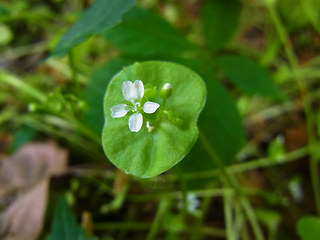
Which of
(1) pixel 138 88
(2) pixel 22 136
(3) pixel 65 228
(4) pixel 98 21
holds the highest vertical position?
(4) pixel 98 21

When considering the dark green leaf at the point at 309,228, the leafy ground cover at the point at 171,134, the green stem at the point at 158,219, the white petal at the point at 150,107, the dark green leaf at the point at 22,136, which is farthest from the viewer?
the dark green leaf at the point at 22,136

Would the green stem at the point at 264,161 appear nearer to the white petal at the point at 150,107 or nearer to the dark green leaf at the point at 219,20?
the dark green leaf at the point at 219,20

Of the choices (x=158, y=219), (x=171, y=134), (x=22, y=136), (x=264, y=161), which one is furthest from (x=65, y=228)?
(x=264, y=161)

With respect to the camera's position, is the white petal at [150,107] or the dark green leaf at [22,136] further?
the dark green leaf at [22,136]

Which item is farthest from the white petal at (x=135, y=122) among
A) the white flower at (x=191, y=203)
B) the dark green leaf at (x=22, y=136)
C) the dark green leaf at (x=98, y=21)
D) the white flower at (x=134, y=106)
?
the dark green leaf at (x=22, y=136)

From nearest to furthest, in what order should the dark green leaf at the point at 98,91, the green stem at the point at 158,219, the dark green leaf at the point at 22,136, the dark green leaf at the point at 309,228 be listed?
the dark green leaf at the point at 309,228, the dark green leaf at the point at 98,91, the green stem at the point at 158,219, the dark green leaf at the point at 22,136

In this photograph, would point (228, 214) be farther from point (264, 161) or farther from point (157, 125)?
point (157, 125)

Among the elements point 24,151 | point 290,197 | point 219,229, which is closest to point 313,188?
point 290,197
